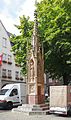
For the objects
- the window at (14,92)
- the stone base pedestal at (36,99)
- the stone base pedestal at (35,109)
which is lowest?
the stone base pedestal at (35,109)

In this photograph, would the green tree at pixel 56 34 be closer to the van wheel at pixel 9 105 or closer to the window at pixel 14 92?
the window at pixel 14 92

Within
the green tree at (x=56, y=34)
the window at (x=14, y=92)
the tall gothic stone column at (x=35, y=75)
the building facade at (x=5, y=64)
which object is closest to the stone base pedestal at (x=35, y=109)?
the tall gothic stone column at (x=35, y=75)

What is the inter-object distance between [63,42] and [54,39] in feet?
3.90

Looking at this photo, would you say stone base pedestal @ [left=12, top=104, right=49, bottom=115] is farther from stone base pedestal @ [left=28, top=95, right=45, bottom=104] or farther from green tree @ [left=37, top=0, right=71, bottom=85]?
green tree @ [left=37, top=0, right=71, bottom=85]

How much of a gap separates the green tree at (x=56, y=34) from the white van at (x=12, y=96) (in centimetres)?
337

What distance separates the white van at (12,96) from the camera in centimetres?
2528

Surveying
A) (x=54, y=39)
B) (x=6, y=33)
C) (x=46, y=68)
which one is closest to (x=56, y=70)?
(x=46, y=68)

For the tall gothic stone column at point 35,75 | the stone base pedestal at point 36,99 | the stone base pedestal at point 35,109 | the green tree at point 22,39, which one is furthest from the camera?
the green tree at point 22,39

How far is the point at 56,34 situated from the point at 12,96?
284 inches

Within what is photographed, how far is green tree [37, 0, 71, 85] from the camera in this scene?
24.3 m

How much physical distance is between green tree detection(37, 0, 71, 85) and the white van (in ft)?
11.1

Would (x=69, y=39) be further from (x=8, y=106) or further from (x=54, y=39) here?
(x=8, y=106)

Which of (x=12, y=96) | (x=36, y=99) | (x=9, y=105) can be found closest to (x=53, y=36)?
(x=36, y=99)

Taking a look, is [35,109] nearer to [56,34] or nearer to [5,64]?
[56,34]
